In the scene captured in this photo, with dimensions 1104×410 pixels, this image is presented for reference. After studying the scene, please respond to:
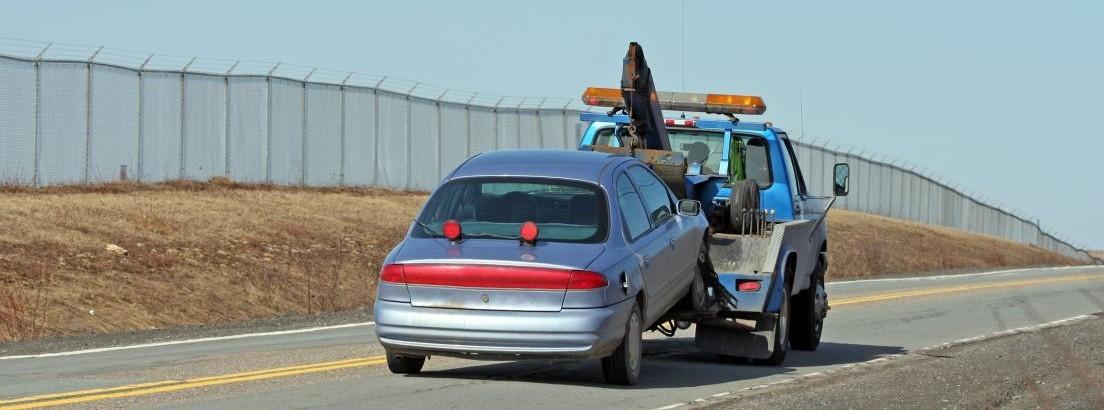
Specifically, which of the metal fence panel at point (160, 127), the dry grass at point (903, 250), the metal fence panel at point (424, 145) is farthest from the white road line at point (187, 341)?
the metal fence panel at point (424, 145)

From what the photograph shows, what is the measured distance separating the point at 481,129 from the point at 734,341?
39.7 meters

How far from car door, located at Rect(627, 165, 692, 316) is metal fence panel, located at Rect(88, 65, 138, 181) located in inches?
1095

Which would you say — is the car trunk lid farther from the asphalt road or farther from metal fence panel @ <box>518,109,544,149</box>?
metal fence panel @ <box>518,109,544,149</box>

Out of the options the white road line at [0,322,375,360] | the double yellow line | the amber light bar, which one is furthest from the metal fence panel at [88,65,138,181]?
the double yellow line

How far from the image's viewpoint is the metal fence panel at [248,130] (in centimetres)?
4431

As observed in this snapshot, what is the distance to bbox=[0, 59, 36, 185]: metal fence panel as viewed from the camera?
3706cm

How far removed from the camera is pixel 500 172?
12.6m

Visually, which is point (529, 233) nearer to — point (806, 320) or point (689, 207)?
point (689, 207)

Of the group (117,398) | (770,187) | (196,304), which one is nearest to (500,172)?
(117,398)

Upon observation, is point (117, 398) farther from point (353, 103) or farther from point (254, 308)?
point (353, 103)

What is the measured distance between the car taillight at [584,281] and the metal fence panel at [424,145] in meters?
39.9

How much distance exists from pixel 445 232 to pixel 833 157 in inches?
2551

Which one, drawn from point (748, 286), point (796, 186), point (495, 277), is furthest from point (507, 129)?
point (495, 277)

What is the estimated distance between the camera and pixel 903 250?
2280 inches
